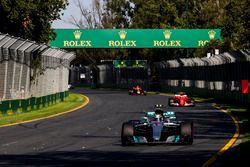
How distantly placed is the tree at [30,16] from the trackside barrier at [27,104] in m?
3.88

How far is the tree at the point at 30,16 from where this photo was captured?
42750 millimetres

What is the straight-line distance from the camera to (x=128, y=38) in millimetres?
71438

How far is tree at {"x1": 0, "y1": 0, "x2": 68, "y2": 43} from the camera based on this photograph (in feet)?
140

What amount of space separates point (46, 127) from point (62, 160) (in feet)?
41.8

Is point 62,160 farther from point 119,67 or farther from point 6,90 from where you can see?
point 119,67

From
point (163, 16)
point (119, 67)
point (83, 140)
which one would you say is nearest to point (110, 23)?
point (163, 16)

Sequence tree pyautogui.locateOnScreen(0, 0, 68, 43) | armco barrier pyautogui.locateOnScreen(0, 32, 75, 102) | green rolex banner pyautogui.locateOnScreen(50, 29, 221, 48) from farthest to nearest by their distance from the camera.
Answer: green rolex banner pyautogui.locateOnScreen(50, 29, 221, 48) < tree pyautogui.locateOnScreen(0, 0, 68, 43) < armco barrier pyautogui.locateOnScreen(0, 32, 75, 102)

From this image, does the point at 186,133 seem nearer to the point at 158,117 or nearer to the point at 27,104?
the point at 158,117

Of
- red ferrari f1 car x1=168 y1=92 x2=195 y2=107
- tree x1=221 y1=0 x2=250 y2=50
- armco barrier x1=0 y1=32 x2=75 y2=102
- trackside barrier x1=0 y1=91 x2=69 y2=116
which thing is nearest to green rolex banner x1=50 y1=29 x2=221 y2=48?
tree x1=221 y1=0 x2=250 y2=50

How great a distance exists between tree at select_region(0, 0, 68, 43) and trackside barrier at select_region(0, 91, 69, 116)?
3878 mm

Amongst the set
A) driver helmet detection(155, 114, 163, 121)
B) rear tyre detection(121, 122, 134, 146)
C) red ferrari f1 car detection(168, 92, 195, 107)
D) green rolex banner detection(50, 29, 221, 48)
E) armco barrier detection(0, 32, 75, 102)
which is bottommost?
red ferrari f1 car detection(168, 92, 195, 107)

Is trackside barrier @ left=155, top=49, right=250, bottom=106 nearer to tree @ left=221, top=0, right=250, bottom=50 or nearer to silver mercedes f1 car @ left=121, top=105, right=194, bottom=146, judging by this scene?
tree @ left=221, top=0, right=250, bottom=50

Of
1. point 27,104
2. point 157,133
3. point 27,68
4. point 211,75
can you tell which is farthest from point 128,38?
point 157,133

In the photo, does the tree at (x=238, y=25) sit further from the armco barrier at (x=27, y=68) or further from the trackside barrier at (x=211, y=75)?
the armco barrier at (x=27, y=68)
